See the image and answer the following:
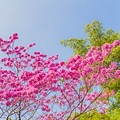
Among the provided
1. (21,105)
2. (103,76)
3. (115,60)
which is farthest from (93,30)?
(21,105)

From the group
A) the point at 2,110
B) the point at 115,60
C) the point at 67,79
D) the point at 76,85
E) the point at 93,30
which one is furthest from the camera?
the point at 93,30

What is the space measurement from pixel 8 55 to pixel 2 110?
2.86 m

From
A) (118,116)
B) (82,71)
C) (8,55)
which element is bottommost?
(118,116)

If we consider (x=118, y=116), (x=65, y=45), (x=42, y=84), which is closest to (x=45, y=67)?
(x=42, y=84)

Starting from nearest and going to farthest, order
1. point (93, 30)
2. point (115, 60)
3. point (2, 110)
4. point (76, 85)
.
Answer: point (2, 110) → point (76, 85) → point (115, 60) → point (93, 30)

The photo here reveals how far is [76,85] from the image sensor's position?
34.4 ft

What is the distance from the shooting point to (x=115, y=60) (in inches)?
624

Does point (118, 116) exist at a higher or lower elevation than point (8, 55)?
lower

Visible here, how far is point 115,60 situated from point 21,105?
7.79 meters

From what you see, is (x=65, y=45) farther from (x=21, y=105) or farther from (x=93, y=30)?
(x=21, y=105)

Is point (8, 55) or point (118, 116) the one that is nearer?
point (118, 116)

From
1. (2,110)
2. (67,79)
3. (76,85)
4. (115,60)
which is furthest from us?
(115,60)

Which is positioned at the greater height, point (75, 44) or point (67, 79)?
point (75, 44)

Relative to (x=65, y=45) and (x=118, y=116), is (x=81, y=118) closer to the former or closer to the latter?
(x=118, y=116)
